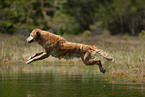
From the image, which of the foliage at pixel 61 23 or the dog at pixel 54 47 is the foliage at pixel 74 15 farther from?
the dog at pixel 54 47

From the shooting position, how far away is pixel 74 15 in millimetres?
63375

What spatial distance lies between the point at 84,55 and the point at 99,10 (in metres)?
47.3

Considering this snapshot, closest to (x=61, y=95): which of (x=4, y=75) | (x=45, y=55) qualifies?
(x=45, y=55)

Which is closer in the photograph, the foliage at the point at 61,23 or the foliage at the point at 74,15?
the foliage at the point at 61,23

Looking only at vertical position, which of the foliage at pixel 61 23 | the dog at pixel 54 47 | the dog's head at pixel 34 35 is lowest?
the dog at pixel 54 47

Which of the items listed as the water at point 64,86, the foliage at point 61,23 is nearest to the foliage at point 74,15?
the foliage at point 61,23

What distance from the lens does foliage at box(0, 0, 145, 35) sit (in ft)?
164

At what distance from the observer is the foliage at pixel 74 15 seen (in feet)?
164

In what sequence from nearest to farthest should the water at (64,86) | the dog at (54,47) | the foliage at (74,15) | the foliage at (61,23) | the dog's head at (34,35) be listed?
the water at (64,86)
the dog's head at (34,35)
the dog at (54,47)
the foliage at (61,23)
the foliage at (74,15)

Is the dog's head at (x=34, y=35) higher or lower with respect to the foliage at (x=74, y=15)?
lower

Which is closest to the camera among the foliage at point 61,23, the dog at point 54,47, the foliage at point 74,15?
the dog at point 54,47

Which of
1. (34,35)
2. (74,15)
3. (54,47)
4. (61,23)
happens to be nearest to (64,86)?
(54,47)

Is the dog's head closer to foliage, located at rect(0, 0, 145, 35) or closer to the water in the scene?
the water

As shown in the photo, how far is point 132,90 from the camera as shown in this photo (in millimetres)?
12844
